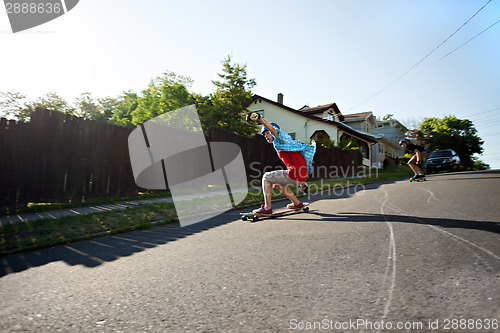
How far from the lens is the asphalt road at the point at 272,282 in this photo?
179 cm

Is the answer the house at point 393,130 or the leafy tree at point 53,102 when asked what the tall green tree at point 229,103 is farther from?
the house at point 393,130

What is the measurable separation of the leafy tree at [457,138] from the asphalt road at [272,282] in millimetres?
50887

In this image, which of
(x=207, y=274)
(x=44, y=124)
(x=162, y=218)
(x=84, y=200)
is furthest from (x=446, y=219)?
(x=44, y=124)

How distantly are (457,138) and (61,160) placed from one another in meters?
56.7

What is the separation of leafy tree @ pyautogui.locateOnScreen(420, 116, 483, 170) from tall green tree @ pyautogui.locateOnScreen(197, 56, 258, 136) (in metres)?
35.7

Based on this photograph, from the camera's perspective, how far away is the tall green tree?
1072 inches

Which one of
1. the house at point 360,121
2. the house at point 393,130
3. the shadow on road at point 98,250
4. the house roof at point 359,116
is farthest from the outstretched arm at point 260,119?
the house at point 393,130

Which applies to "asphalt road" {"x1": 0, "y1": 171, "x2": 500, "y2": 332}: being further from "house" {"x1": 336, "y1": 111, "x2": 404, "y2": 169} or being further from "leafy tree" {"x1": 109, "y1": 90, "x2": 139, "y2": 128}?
"leafy tree" {"x1": 109, "y1": 90, "x2": 139, "y2": 128}

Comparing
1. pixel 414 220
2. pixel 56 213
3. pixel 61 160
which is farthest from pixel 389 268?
pixel 61 160

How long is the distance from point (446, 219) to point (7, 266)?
20.8 feet

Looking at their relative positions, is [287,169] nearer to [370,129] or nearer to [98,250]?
[98,250]

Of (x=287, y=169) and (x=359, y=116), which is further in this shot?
(x=359, y=116)

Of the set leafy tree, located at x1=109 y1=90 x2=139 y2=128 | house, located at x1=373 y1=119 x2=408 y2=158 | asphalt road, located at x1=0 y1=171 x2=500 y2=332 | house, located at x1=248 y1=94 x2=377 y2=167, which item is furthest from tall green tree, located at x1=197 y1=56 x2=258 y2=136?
house, located at x1=373 y1=119 x2=408 y2=158

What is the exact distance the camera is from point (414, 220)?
4.59 m
